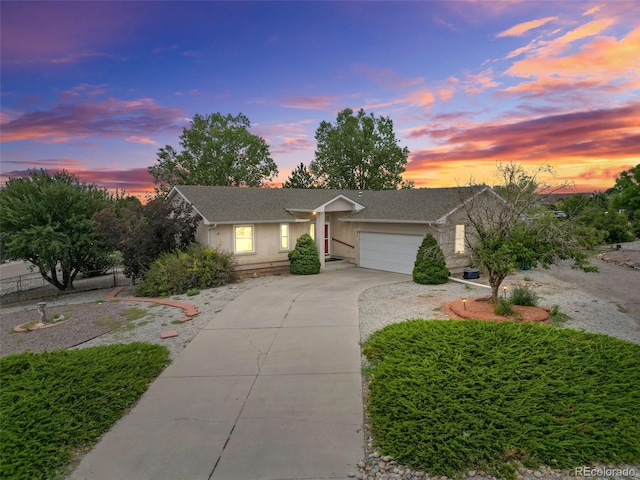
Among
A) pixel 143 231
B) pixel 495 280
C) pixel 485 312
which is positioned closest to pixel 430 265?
pixel 495 280

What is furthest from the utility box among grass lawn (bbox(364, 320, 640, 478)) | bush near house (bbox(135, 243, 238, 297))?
bush near house (bbox(135, 243, 238, 297))

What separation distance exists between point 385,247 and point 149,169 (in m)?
29.0

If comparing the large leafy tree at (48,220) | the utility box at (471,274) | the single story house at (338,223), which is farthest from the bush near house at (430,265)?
the large leafy tree at (48,220)

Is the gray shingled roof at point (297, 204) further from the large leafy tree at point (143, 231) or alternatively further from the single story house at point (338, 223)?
the large leafy tree at point (143, 231)

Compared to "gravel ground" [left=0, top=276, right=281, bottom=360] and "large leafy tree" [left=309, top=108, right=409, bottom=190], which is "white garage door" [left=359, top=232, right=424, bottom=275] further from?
"large leafy tree" [left=309, top=108, right=409, bottom=190]

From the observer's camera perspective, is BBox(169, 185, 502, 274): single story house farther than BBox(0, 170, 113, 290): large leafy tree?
Yes

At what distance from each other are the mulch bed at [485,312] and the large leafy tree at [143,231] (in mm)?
12260

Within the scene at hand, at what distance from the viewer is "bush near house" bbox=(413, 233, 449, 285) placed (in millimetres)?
15316

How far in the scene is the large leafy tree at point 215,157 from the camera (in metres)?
37.9

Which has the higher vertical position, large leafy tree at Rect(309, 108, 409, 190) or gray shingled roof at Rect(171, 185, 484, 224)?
large leafy tree at Rect(309, 108, 409, 190)

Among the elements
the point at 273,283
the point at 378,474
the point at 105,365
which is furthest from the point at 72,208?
the point at 378,474

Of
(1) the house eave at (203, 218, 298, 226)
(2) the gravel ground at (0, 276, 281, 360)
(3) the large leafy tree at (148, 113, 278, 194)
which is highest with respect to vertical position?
(3) the large leafy tree at (148, 113, 278, 194)

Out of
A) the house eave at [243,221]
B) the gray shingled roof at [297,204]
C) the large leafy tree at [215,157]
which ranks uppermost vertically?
the large leafy tree at [215,157]

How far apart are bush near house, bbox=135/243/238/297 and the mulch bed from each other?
9441 millimetres
